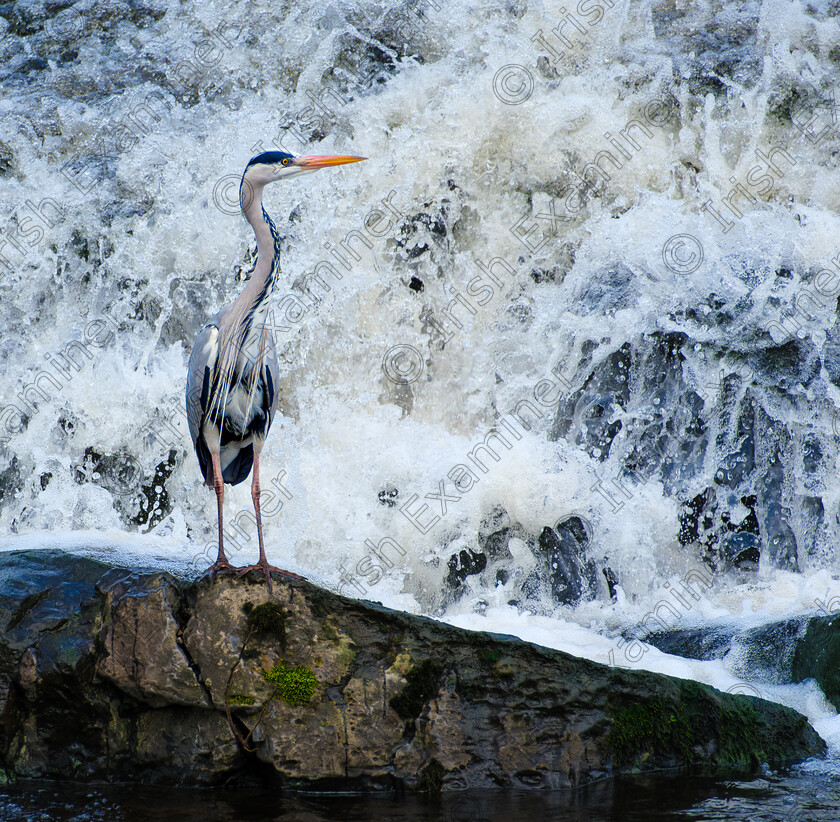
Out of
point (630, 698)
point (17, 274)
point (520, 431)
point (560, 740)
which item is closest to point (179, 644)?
point (560, 740)

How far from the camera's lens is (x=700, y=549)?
22.1ft

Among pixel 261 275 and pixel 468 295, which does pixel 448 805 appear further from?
pixel 468 295

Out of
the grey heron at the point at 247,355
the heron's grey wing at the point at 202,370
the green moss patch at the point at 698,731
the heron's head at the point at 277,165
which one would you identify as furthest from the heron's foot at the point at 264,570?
the heron's head at the point at 277,165

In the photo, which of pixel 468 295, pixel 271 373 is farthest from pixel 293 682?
pixel 468 295

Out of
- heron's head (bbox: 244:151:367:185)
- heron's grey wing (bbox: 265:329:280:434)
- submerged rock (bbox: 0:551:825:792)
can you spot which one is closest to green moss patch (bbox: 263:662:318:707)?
submerged rock (bbox: 0:551:825:792)

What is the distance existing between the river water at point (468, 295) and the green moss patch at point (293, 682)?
7.43 ft

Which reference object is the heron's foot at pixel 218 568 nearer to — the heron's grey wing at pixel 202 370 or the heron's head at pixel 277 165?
the heron's grey wing at pixel 202 370

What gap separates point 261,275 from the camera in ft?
13.2

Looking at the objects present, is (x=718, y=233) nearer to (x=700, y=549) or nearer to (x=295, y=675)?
(x=700, y=549)

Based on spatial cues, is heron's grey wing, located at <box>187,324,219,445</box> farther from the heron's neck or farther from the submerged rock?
the submerged rock

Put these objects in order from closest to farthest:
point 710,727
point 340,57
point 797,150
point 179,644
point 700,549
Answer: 1. point 179,644
2. point 710,727
3. point 700,549
4. point 797,150
5. point 340,57

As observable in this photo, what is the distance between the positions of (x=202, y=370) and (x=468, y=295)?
3809 millimetres

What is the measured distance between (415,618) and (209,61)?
7017 millimetres

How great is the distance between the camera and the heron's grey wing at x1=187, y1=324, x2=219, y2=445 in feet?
13.5
